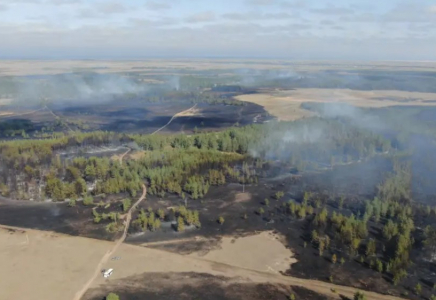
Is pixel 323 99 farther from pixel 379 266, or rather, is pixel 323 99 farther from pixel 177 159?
pixel 379 266

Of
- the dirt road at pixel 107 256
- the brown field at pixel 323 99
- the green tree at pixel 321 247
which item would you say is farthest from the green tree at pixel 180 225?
the brown field at pixel 323 99

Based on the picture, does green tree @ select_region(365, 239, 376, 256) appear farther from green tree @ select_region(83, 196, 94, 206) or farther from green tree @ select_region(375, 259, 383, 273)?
green tree @ select_region(83, 196, 94, 206)

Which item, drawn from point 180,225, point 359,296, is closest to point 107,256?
point 180,225

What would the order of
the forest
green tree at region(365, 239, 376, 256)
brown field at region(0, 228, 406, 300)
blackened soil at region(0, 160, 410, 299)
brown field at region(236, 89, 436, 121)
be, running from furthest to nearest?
brown field at region(236, 89, 436, 121), the forest, green tree at region(365, 239, 376, 256), blackened soil at region(0, 160, 410, 299), brown field at region(0, 228, 406, 300)

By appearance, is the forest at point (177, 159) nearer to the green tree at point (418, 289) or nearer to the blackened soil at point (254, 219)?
the blackened soil at point (254, 219)

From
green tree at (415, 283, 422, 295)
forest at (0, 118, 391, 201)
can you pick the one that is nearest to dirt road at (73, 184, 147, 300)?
forest at (0, 118, 391, 201)

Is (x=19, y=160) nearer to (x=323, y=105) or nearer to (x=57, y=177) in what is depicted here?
(x=57, y=177)

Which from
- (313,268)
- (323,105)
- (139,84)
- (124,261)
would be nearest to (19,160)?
(124,261)
